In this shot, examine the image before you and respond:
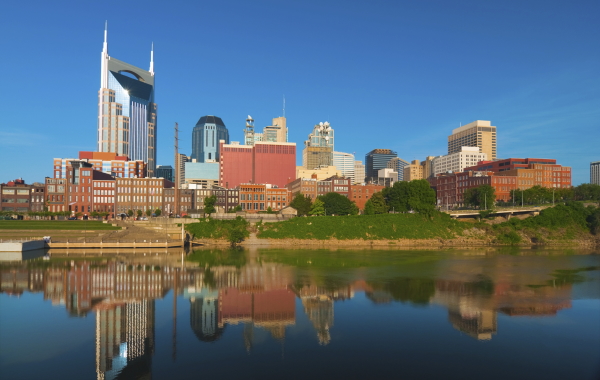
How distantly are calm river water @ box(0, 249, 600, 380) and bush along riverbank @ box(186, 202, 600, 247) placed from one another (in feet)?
104

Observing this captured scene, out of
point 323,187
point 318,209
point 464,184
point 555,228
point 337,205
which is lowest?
point 555,228

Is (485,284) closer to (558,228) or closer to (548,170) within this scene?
(558,228)

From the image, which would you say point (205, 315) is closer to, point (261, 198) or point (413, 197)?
point (413, 197)

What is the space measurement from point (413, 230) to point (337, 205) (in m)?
37.8

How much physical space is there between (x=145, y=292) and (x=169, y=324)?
11628 millimetres

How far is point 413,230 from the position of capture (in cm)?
9000

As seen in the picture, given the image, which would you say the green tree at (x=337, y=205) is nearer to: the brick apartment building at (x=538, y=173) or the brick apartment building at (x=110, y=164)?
the brick apartment building at (x=538, y=173)

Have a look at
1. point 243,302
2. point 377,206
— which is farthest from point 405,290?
point 377,206

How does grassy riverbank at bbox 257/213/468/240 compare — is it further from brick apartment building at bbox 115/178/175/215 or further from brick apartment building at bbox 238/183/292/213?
brick apartment building at bbox 238/183/292/213

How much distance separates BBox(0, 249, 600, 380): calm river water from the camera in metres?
22.3

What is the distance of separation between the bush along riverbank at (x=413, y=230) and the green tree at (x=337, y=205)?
1159 inches

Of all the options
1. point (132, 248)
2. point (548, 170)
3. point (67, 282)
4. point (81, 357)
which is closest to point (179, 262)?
point (67, 282)

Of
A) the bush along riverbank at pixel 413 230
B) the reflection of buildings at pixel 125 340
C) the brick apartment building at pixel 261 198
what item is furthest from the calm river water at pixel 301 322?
the brick apartment building at pixel 261 198

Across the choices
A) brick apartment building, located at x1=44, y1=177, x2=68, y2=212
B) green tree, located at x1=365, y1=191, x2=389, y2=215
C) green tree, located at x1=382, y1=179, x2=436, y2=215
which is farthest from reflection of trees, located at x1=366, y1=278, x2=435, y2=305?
brick apartment building, located at x1=44, y1=177, x2=68, y2=212
